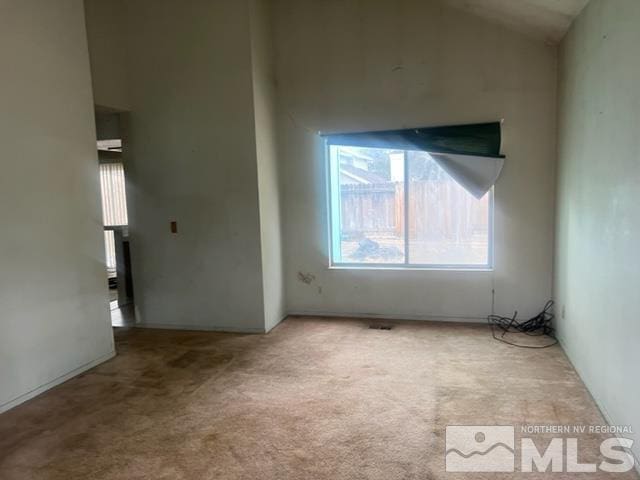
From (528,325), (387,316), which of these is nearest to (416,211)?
(387,316)

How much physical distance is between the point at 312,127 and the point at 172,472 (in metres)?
3.71

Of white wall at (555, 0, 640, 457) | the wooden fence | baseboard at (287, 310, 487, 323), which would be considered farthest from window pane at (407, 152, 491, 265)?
white wall at (555, 0, 640, 457)

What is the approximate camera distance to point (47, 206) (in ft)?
10.8

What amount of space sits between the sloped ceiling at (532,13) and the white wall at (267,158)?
192 cm

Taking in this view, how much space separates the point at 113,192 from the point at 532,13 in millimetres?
7182

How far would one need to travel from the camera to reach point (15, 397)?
10.00ft

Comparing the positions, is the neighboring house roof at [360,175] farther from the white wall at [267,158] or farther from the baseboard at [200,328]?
the baseboard at [200,328]

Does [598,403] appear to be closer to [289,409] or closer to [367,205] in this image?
[289,409]

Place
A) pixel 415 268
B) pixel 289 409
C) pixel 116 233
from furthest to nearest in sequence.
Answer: pixel 116 233
pixel 415 268
pixel 289 409

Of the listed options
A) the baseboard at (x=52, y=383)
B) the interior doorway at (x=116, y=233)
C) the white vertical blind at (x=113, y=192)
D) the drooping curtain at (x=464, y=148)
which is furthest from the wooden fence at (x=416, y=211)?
the white vertical blind at (x=113, y=192)

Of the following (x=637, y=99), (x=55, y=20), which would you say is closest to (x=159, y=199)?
(x=55, y=20)

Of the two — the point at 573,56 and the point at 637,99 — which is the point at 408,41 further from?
the point at 637,99

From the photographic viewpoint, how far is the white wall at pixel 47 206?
301cm

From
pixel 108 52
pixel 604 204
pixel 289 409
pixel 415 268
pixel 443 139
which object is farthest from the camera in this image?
pixel 415 268
